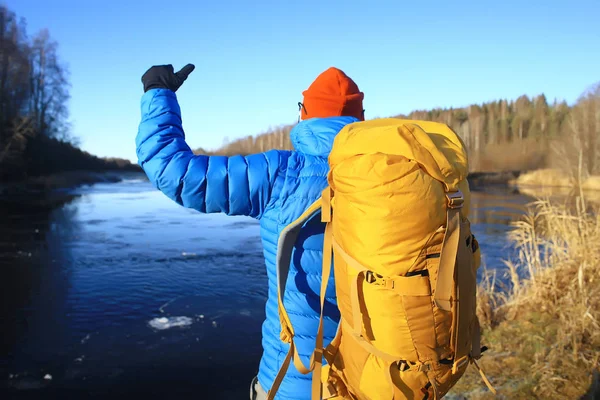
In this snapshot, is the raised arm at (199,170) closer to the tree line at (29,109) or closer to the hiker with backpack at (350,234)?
the hiker with backpack at (350,234)

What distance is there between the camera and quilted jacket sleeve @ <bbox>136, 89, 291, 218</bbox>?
1745 mm

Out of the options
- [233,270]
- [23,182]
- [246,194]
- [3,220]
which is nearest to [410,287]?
[246,194]

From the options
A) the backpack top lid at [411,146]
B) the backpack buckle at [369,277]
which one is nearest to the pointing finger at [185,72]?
the backpack top lid at [411,146]

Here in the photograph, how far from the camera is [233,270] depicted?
9.59 metres

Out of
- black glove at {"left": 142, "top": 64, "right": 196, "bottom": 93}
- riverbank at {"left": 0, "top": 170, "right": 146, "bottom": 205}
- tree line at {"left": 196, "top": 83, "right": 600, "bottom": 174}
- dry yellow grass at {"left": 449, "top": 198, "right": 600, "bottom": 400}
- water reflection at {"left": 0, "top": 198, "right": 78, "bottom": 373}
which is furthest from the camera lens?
tree line at {"left": 196, "top": 83, "right": 600, "bottom": 174}

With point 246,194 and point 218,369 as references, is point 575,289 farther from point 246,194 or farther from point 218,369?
point 246,194

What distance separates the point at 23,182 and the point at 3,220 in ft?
45.8

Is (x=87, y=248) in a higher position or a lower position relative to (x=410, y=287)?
lower

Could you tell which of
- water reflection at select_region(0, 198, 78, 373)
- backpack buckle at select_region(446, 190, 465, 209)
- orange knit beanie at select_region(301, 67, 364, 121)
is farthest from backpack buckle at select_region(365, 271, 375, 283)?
water reflection at select_region(0, 198, 78, 373)

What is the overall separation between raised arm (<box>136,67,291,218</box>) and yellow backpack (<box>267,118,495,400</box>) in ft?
1.07

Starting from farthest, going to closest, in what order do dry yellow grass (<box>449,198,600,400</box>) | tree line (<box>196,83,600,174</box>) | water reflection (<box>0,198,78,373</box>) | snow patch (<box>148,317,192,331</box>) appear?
tree line (<box>196,83,600,174</box>) < snow patch (<box>148,317,192,331</box>) < water reflection (<box>0,198,78,373</box>) < dry yellow grass (<box>449,198,600,400</box>)

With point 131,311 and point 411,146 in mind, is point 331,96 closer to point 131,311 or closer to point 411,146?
point 411,146

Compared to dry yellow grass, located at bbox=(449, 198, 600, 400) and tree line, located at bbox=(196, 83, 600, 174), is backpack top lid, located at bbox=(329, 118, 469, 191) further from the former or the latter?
tree line, located at bbox=(196, 83, 600, 174)

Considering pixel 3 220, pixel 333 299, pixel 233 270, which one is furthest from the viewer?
pixel 3 220
